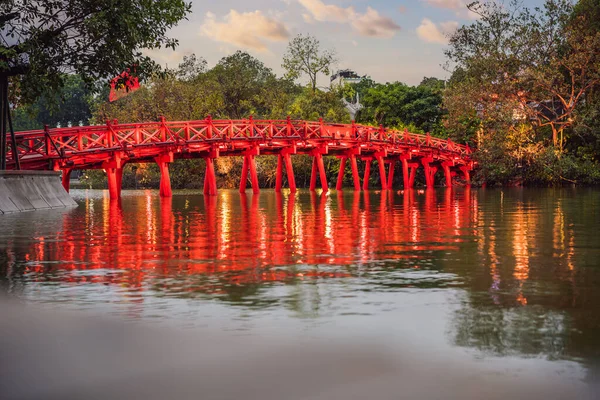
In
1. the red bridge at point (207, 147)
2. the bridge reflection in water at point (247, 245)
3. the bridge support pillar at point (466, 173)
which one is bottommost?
the bridge reflection in water at point (247, 245)

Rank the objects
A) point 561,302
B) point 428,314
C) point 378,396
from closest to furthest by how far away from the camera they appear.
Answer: point 378,396 < point 428,314 < point 561,302

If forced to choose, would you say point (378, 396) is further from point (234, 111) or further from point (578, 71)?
point (234, 111)

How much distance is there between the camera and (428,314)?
7.18m

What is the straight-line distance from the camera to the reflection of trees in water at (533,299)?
6039 millimetres

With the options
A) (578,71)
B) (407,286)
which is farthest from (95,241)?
(578,71)

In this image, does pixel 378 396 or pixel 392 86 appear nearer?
pixel 378 396

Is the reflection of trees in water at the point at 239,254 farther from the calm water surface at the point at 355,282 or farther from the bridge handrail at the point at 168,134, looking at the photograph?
the bridge handrail at the point at 168,134

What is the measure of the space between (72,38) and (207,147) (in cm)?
1691

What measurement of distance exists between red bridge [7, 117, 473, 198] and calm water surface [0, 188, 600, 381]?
17347 millimetres

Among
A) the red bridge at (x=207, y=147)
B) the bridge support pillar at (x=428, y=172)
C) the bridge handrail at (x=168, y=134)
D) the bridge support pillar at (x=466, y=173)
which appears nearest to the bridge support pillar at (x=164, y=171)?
the red bridge at (x=207, y=147)

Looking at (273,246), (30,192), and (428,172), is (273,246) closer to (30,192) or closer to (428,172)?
(30,192)

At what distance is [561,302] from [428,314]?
135cm

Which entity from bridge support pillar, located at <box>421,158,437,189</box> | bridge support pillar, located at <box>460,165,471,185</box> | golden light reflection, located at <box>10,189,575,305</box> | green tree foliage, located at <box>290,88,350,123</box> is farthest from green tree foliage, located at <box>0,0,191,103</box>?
green tree foliage, located at <box>290,88,350,123</box>

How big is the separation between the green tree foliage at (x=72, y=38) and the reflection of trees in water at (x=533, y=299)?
15.9 meters
